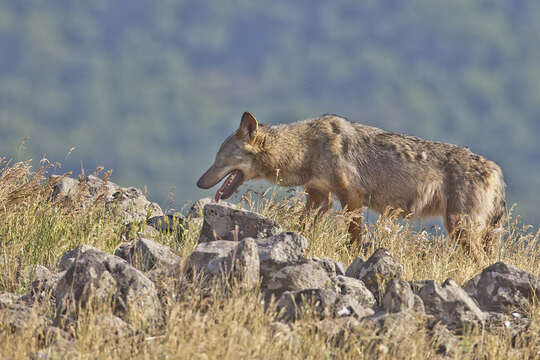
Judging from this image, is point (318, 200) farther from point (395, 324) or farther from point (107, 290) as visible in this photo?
point (107, 290)

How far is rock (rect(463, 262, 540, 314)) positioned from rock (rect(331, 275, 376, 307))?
1.30 metres

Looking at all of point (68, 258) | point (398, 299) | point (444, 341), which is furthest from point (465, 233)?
point (68, 258)

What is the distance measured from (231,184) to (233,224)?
2856mm

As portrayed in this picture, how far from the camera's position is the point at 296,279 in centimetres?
571

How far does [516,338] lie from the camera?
17.9ft

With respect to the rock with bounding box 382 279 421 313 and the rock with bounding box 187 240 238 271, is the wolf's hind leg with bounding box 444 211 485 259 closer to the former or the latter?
the rock with bounding box 382 279 421 313

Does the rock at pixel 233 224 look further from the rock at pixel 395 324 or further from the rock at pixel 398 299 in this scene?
the rock at pixel 395 324

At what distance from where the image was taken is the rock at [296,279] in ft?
18.7

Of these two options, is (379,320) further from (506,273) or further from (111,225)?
(111,225)

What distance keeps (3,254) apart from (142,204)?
11.8ft

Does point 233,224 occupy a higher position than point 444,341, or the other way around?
point 233,224

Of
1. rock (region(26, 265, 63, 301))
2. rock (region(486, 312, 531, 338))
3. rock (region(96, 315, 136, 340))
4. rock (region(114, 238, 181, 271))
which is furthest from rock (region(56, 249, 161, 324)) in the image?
rock (region(486, 312, 531, 338))

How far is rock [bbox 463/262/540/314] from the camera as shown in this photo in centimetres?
632

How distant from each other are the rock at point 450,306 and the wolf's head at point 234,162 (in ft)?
15.5
